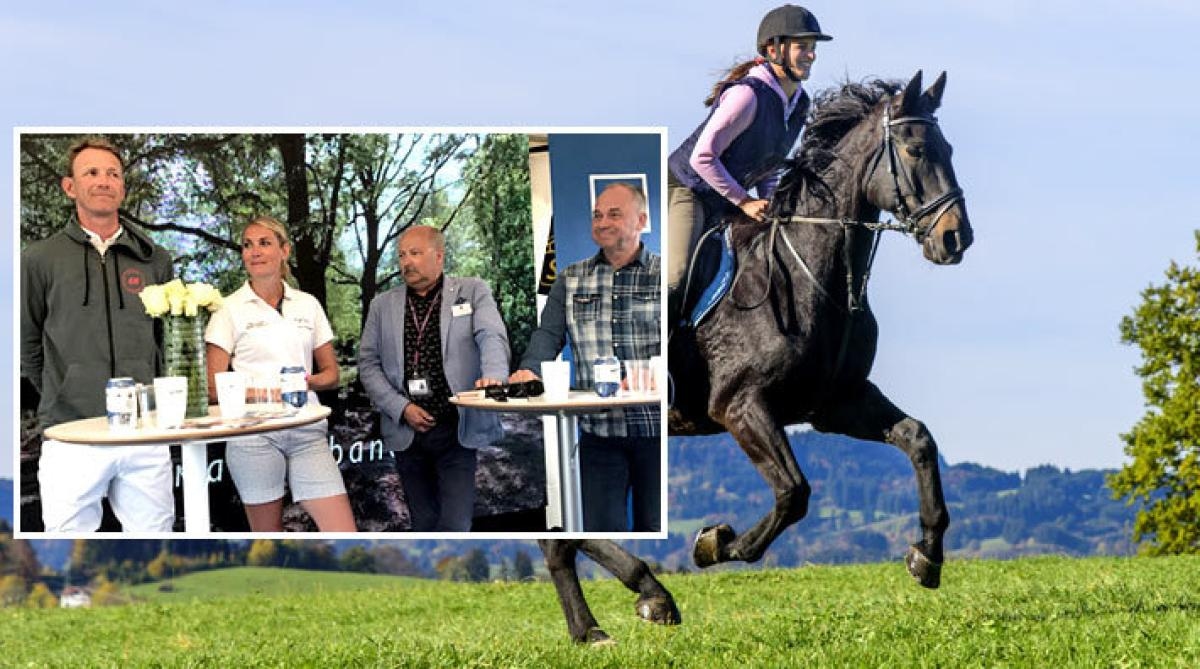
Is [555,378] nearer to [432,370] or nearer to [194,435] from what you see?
[432,370]

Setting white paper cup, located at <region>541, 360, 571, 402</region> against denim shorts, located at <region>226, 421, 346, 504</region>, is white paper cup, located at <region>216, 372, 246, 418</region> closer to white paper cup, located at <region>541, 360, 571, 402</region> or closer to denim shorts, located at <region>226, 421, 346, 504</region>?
denim shorts, located at <region>226, 421, 346, 504</region>

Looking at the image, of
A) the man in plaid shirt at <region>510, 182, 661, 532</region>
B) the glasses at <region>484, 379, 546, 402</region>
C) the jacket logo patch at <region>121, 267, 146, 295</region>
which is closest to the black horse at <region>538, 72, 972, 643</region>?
the man in plaid shirt at <region>510, 182, 661, 532</region>

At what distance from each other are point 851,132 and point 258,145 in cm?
423

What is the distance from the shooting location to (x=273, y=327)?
11.1 m

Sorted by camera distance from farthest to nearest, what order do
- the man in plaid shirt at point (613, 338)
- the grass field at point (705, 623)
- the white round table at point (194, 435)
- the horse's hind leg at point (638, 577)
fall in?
the horse's hind leg at point (638, 577) < the man in plaid shirt at point (613, 338) < the white round table at point (194, 435) < the grass field at point (705, 623)

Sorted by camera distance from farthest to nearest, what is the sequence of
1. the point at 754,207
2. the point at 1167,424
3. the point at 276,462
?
the point at 1167,424
the point at 754,207
the point at 276,462

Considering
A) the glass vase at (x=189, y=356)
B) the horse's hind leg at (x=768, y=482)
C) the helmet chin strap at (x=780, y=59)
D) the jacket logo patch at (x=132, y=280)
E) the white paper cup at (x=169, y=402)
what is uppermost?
the helmet chin strap at (x=780, y=59)

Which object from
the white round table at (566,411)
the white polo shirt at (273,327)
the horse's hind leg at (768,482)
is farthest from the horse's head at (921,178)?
the white polo shirt at (273,327)

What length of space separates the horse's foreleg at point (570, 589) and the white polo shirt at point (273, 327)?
222 cm

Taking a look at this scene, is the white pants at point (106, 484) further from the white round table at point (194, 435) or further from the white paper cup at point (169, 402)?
the white paper cup at point (169, 402)

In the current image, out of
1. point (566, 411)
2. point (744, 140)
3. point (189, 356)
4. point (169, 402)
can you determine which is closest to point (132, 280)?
point (189, 356)

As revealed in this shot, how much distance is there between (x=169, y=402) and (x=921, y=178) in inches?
213

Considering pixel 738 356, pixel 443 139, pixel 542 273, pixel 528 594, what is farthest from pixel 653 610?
pixel 528 594

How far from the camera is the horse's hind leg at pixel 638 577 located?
11.6 meters
